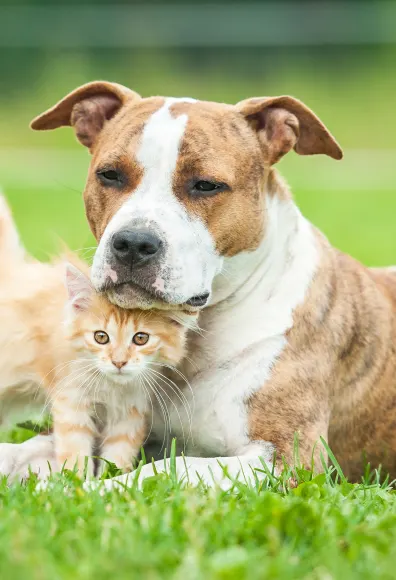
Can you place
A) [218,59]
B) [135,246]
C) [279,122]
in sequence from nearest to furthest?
[135,246] → [279,122] → [218,59]

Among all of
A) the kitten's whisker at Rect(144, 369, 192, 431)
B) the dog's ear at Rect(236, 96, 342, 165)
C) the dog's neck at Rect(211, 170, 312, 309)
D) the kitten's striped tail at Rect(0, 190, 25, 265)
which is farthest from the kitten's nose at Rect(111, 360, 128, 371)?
the dog's ear at Rect(236, 96, 342, 165)

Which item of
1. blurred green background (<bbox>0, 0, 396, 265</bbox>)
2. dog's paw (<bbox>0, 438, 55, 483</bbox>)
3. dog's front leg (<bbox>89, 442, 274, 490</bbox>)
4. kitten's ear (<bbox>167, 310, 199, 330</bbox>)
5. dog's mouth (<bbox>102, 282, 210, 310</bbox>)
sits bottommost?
dog's paw (<bbox>0, 438, 55, 483</bbox>)

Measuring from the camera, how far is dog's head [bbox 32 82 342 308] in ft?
13.8

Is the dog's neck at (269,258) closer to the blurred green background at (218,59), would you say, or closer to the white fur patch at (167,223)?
the white fur patch at (167,223)

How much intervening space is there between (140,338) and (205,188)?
26.0 inches

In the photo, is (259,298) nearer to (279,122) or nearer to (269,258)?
(269,258)

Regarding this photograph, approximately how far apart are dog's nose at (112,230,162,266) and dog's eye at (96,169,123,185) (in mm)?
412

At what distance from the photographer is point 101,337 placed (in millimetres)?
4367

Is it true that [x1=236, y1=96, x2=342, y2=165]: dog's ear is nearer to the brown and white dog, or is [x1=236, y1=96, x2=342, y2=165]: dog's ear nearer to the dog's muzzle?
the brown and white dog

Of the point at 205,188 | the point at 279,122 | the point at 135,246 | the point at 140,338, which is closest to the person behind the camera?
the point at 135,246

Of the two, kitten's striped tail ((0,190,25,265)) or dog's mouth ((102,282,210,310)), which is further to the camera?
kitten's striped tail ((0,190,25,265))

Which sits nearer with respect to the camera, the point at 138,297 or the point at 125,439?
the point at 138,297

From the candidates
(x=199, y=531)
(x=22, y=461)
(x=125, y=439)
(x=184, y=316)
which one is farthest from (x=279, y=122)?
(x=199, y=531)

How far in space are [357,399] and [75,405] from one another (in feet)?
4.25
